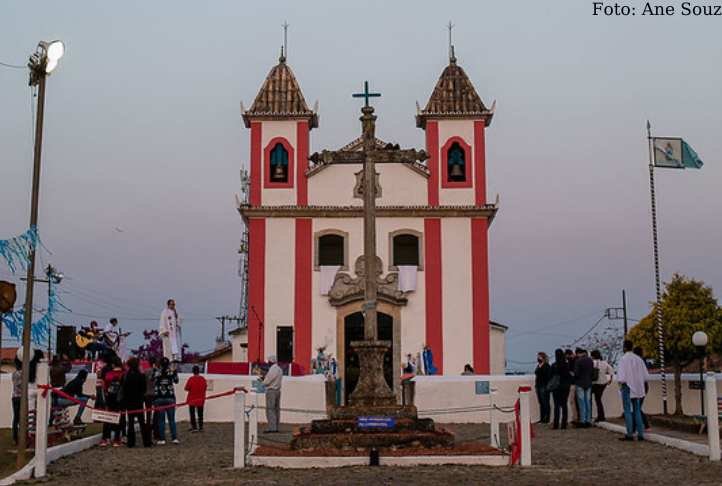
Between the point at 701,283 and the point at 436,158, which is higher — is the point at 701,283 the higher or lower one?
the lower one

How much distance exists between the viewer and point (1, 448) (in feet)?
44.1

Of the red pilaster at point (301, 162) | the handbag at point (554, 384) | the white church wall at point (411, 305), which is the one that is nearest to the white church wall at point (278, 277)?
the red pilaster at point (301, 162)

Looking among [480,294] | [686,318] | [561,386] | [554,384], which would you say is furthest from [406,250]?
[561,386]

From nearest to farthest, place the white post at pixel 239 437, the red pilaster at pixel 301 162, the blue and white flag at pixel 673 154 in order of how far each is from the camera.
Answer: the white post at pixel 239 437 < the blue and white flag at pixel 673 154 < the red pilaster at pixel 301 162

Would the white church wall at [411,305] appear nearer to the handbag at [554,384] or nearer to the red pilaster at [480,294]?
the red pilaster at [480,294]

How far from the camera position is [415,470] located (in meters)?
11.0

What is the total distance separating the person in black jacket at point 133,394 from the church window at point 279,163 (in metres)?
14.5

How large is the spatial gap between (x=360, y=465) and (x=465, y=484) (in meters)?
2.19

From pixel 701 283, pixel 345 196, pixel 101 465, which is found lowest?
pixel 101 465

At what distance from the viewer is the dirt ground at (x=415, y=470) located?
10195 millimetres

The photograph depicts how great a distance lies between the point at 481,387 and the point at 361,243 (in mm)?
8710

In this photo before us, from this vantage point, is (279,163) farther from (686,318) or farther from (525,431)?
(525,431)

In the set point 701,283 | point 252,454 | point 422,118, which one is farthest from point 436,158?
point 252,454

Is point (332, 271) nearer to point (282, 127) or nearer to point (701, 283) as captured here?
point (282, 127)
